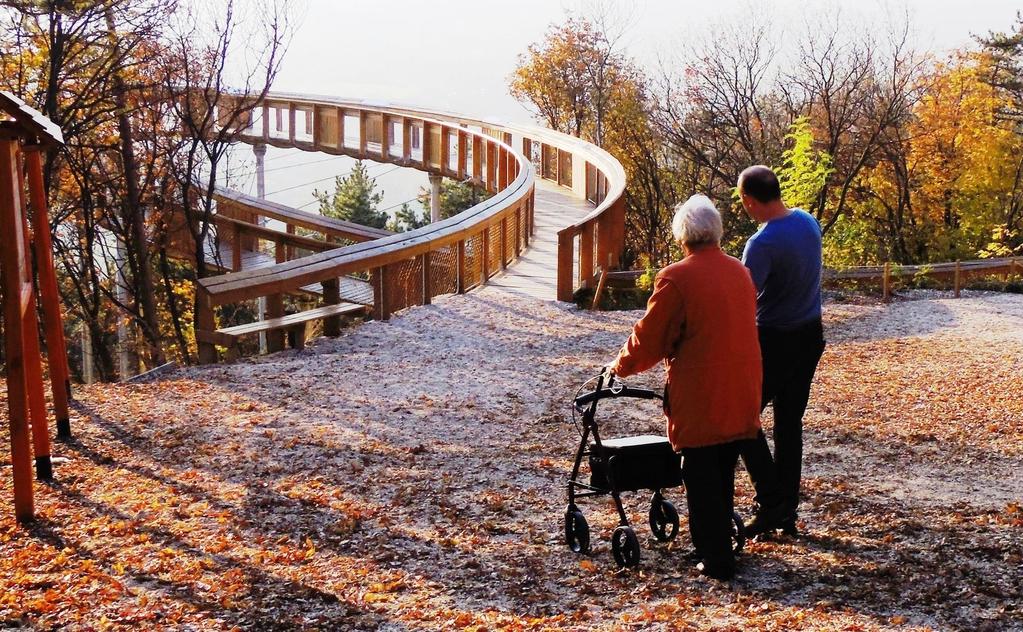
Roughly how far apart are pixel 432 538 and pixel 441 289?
313 inches

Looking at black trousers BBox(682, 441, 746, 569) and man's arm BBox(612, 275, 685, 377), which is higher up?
man's arm BBox(612, 275, 685, 377)

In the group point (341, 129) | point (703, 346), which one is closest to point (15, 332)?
point (703, 346)

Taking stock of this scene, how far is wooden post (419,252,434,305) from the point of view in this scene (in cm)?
1309

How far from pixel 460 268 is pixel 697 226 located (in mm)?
9059

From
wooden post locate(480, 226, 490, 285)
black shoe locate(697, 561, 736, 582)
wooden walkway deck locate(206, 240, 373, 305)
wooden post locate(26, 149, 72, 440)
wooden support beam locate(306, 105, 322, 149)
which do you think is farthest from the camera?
wooden support beam locate(306, 105, 322, 149)

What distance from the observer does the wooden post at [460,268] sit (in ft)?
44.9

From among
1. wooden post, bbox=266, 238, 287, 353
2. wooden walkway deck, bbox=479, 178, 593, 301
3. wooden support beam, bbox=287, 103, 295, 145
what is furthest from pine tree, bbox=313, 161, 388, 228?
wooden post, bbox=266, 238, 287, 353

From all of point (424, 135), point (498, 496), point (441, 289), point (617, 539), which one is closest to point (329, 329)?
point (441, 289)

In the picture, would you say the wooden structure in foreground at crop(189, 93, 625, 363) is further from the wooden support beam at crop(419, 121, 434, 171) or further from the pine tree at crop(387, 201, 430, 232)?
the pine tree at crop(387, 201, 430, 232)

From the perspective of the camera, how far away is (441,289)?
13758 millimetres

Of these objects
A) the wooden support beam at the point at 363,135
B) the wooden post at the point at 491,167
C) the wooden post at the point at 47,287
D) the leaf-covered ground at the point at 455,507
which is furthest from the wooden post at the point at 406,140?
the wooden post at the point at 47,287

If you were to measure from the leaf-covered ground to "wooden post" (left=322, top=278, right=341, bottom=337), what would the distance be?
0.54 meters

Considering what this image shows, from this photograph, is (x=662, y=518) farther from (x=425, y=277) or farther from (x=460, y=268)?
(x=460, y=268)

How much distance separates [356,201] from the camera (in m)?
57.2
